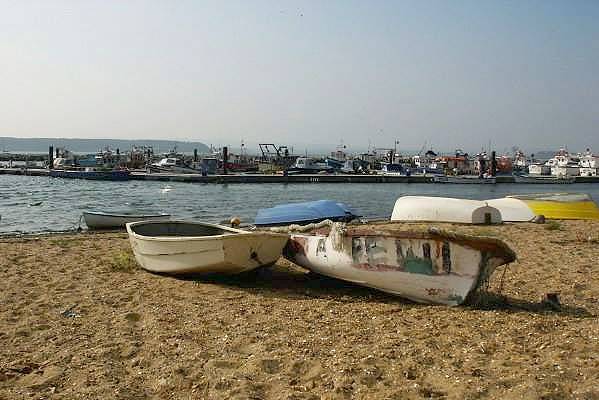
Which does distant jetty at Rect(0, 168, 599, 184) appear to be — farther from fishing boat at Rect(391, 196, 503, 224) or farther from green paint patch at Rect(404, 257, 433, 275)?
green paint patch at Rect(404, 257, 433, 275)

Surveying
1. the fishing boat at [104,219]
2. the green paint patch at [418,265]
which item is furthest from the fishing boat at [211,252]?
the fishing boat at [104,219]

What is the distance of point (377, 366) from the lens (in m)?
4.86

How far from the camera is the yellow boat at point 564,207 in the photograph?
60.3 ft

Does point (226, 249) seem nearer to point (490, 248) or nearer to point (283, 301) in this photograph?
point (283, 301)

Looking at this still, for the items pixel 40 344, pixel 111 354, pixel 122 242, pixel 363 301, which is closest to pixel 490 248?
pixel 363 301

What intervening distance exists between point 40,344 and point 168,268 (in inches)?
122

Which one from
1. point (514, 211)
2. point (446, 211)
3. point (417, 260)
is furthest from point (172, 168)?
point (417, 260)

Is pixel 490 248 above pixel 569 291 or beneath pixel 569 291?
above

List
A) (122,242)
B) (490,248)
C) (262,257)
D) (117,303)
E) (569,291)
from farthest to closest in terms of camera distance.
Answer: (122,242) < (262,257) < (569,291) < (117,303) < (490,248)

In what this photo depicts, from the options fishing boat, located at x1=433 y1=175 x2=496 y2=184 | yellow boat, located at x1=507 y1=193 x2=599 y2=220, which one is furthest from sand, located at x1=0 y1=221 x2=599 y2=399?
fishing boat, located at x1=433 y1=175 x2=496 y2=184

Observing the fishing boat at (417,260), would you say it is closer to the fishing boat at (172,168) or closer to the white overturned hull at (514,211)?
the white overturned hull at (514,211)

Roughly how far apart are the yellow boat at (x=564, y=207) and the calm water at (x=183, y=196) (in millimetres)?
9945

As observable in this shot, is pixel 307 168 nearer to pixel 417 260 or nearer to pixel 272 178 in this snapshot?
pixel 272 178

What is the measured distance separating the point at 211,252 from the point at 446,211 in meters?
11.5
